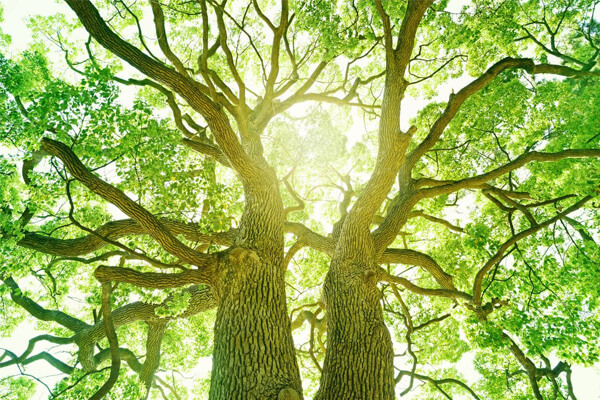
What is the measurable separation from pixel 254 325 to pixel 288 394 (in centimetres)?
80

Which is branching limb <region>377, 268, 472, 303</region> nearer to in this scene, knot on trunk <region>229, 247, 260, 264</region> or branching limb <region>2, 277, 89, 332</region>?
knot on trunk <region>229, 247, 260, 264</region>

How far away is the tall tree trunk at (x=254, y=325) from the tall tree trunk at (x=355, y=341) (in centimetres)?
48

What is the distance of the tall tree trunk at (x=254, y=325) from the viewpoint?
3174mm

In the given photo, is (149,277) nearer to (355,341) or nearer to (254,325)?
(254,325)

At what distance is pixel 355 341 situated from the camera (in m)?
3.81

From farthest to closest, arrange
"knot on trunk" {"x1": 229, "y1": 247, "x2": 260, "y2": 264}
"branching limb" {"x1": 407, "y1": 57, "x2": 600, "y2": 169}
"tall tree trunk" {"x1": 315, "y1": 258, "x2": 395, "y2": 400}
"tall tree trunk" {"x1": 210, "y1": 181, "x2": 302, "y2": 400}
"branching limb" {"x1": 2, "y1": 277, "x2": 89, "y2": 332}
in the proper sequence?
"branching limb" {"x1": 2, "y1": 277, "x2": 89, "y2": 332}, "branching limb" {"x1": 407, "y1": 57, "x2": 600, "y2": 169}, "knot on trunk" {"x1": 229, "y1": 247, "x2": 260, "y2": 264}, "tall tree trunk" {"x1": 315, "y1": 258, "x2": 395, "y2": 400}, "tall tree trunk" {"x1": 210, "y1": 181, "x2": 302, "y2": 400}

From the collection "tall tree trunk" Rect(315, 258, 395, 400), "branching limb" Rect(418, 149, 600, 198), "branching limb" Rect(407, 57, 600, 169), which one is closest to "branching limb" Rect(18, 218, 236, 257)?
"tall tree trunk" Rect(315, 258, 395, 400)

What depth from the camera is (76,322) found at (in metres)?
7.61

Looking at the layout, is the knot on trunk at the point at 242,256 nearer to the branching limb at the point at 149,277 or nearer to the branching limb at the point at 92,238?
the branching limb at the point at 149,277

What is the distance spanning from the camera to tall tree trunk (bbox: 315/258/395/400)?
343 cm

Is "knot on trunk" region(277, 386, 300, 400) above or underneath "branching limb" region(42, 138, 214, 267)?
underneath

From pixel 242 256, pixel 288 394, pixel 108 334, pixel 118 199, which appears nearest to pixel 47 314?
pixel 108 334

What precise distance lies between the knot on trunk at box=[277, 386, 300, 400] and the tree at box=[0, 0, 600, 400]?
24 millimetres

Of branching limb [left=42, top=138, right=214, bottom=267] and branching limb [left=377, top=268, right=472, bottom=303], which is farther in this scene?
branching limb [left=377, top=268, right=472, bottom=303]
